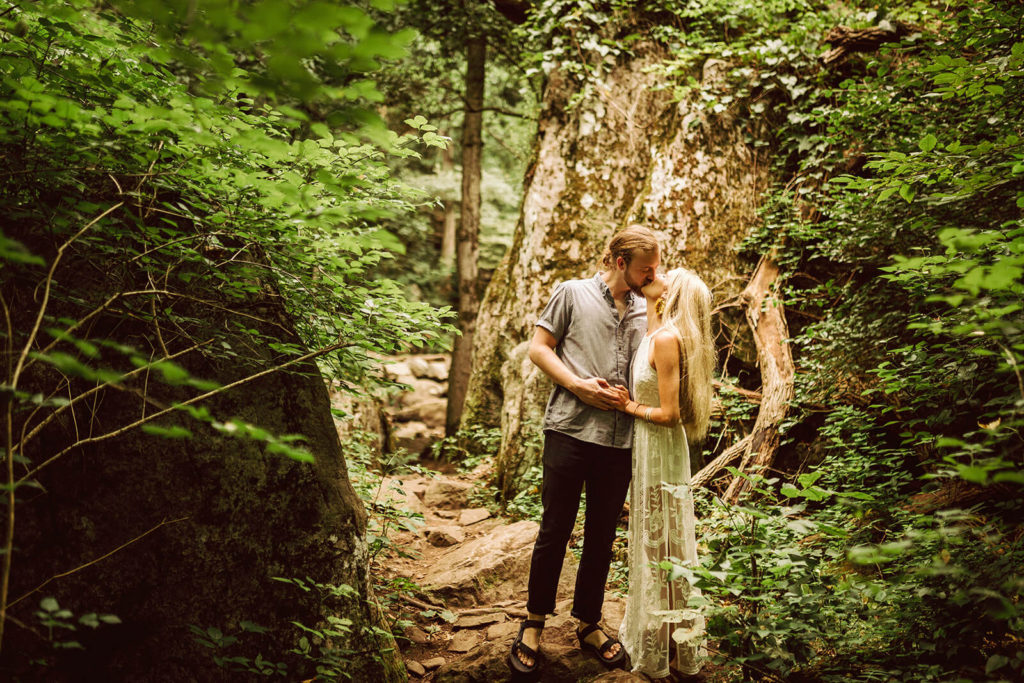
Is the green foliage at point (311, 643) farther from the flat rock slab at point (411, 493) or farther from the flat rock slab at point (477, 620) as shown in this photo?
the flat rock slab at point (411, 493)

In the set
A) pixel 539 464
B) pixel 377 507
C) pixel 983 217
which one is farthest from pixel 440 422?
pixel 983 217

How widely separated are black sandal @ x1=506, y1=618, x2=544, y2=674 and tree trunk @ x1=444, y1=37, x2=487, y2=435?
7183mm

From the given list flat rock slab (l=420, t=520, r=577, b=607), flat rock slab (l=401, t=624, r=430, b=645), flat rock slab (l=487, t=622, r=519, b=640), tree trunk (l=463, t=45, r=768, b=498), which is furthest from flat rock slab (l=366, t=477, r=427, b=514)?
flat rock slab (l=487, t=622, r=519, b=640)

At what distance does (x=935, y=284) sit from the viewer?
3.30 meters

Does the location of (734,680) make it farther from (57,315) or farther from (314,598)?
(57,315)

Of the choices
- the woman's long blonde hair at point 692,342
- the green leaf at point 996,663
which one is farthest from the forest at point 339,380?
the woman's long blonde hair at point 692,342

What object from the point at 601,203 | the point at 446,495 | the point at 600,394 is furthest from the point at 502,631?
the point at 601,203

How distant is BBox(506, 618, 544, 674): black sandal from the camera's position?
2.88 metres

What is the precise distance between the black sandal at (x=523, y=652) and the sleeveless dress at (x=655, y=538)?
0.54 m

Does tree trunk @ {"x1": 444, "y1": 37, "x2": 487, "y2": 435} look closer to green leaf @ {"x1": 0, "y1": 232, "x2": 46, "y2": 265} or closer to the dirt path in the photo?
the dirt path

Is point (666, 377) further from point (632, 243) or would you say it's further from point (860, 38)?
point (860, 38)

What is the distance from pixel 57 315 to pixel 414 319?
1702 mm

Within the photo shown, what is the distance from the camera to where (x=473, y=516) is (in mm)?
6199

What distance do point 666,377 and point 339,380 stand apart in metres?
2.05
